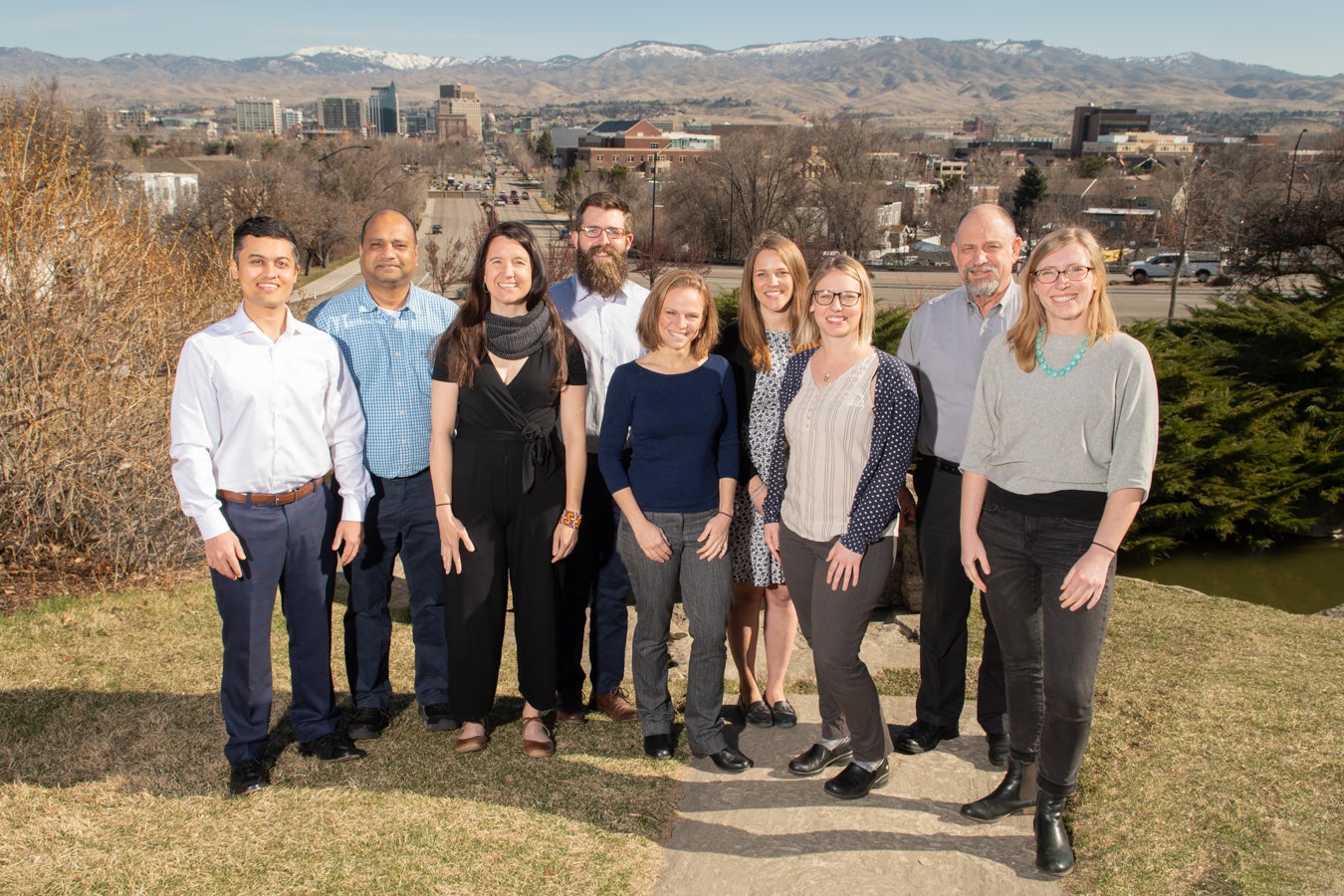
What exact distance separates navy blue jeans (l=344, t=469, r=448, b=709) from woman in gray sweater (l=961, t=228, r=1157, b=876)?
230 centimetres

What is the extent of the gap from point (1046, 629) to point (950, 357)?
114 cm

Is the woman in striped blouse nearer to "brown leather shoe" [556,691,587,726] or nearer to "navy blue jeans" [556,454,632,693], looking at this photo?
"navy blue jeans" [556,454,632,693]

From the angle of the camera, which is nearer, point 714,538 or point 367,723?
point 714,538

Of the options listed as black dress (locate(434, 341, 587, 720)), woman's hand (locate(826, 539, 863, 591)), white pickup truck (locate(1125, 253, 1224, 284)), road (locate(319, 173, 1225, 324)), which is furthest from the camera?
white pickup truck (locate(1125, 253, 1224, 284))

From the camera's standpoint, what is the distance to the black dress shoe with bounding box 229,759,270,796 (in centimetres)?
390

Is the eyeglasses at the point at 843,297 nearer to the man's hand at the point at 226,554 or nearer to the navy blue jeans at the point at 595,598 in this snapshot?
the navy blue jeans at the point at 595,598

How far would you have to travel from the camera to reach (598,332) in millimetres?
4566

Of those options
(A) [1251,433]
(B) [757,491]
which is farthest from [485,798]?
(A) [1251,433]

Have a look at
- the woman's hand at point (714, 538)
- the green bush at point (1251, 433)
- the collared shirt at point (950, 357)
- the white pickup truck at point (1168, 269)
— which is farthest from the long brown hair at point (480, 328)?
the white pickup truck at point (1168, 269)

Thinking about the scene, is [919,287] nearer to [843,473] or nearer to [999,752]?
[999,752]

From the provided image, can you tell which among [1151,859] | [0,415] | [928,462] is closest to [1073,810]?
[1151,859]

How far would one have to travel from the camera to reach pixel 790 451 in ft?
12.3

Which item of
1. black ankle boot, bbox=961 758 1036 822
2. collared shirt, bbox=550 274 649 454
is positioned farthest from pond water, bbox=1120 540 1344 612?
collared shirt, bbox=550 274 649 454

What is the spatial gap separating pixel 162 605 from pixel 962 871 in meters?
5.81
